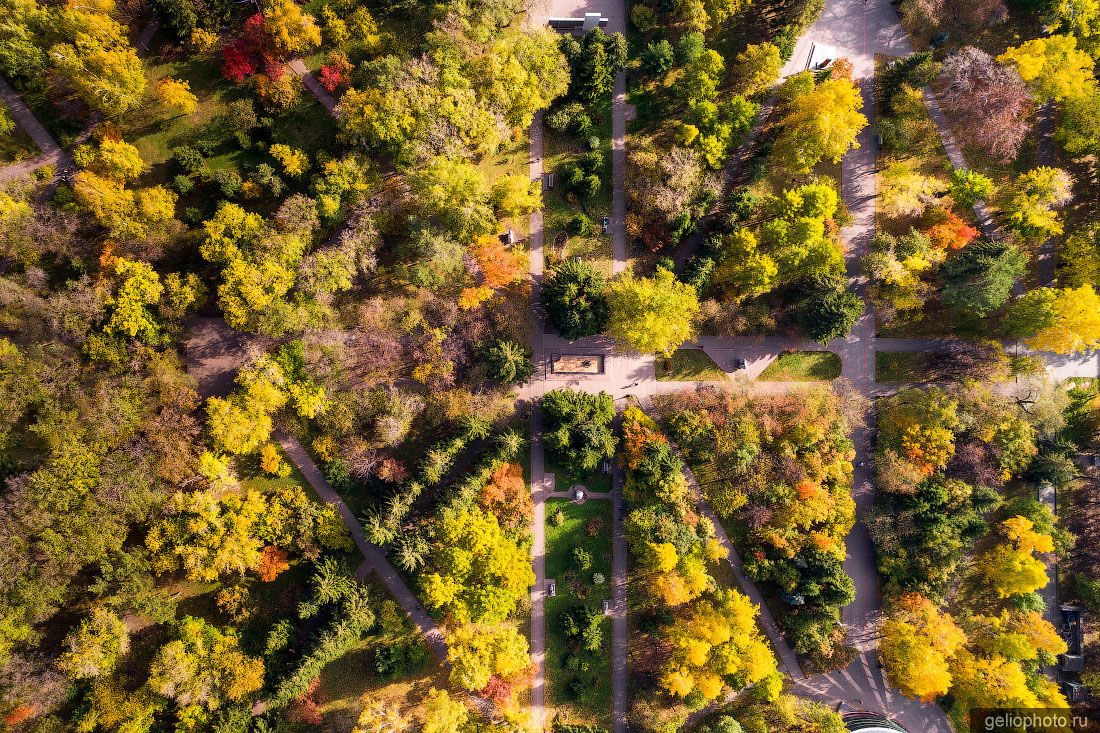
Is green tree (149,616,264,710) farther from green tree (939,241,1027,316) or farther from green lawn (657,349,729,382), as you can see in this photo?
green tree (939,241,1027,316)

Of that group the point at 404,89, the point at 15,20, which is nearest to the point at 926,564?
the point at 404,89

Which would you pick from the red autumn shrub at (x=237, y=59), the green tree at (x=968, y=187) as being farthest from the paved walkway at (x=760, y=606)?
the red autumn shrub at (x=237, y=59)

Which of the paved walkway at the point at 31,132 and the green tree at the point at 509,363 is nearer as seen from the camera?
the green tree at the point at 509,363

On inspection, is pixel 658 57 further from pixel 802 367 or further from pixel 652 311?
pixel 802 367

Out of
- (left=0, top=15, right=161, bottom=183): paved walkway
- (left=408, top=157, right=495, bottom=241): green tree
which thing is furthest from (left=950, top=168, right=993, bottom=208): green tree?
(left=0, top=15, right=161, bottom=183): paved walkway

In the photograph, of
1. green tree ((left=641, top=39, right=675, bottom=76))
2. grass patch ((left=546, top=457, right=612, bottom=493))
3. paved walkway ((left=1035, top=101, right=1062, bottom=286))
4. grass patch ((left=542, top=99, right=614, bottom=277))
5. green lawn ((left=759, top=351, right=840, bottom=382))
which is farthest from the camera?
paved walkway ((left=1035, top=101, right=1062, bottom=286))

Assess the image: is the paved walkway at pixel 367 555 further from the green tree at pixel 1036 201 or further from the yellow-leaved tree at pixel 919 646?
the green tree at pixel 1036 201
